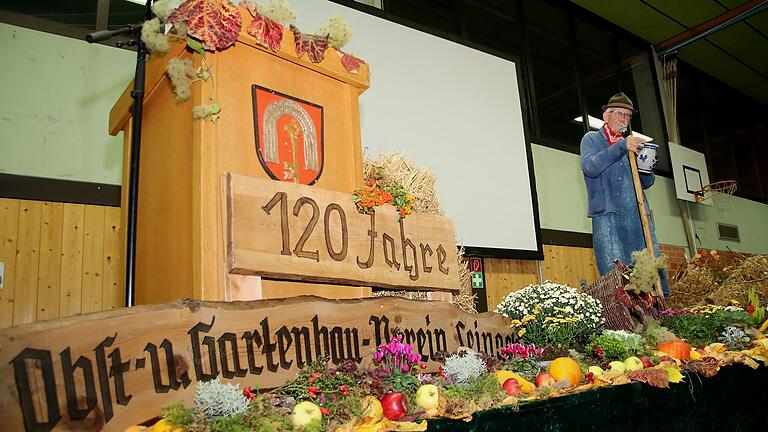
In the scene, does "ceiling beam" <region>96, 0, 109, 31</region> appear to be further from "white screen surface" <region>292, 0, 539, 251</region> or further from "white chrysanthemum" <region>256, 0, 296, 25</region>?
"white chrysanthemum" <region>256, 0, 296, 25</region>

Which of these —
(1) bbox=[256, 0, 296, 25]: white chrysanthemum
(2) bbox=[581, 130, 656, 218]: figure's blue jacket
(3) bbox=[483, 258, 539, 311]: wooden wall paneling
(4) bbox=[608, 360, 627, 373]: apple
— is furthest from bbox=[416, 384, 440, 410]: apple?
(3) bbox=[483, 258, 539, 311]: wooden wall paneling

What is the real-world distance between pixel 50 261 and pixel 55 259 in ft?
0.11

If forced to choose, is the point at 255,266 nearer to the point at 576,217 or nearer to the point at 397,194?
the point at 397,194

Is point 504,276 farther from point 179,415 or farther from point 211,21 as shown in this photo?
point 179,415

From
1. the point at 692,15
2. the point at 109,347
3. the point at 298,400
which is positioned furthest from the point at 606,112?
the point at 692,15

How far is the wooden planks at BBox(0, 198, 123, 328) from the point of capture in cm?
345

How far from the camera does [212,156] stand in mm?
1384

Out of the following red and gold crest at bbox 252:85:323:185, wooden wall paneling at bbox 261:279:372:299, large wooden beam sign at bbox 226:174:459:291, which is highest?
red and gold crest at bbox 252:85:323:185

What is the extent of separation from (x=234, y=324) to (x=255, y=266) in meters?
0.18

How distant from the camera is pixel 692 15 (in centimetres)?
827

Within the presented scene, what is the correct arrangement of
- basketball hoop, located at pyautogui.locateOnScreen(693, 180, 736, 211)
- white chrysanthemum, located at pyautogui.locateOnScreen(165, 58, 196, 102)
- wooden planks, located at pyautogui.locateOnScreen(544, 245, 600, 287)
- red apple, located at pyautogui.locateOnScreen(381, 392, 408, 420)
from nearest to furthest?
red apple, located at pyautogui.locateOnScreen(381, 392, 408, 420)
white chrysanthemum, located at pyautogui.locateOnScreen(165, 58, 196, 102)
wooden planks, located at pyautogui.locateOnScreen(544, 245, 600, 287)
basketball hoop, located at pyautogui.locateOnScreen(693, 180, 736, 211)

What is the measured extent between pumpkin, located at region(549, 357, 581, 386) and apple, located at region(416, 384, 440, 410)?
0.55 meters

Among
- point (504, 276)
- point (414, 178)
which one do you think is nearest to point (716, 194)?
point (504, 276)

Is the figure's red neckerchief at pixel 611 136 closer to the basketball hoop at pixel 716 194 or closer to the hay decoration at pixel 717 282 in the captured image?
the hay decoration at pixel 717 282
